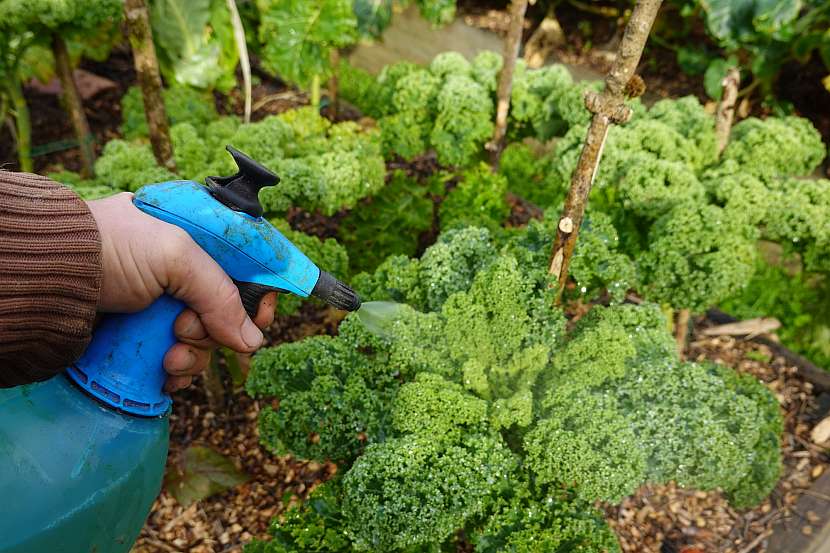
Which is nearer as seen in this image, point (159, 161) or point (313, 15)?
point (159, 161)

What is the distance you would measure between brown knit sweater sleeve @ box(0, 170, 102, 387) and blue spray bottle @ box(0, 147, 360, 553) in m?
0.18

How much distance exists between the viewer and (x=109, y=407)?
5.98 ft

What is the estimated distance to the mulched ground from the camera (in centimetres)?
342

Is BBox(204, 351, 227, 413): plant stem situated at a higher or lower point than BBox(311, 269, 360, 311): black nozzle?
lower

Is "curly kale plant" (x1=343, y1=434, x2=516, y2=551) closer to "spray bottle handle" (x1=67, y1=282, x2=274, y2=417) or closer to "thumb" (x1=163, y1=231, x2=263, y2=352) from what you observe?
"thumb" (x1=163, y1=231, x2=263, y2=352)

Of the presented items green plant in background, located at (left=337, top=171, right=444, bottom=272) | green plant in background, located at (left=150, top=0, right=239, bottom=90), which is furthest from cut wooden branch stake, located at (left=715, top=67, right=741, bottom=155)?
green plant in background, located at (left=150, top=0, right=239, bottom=90)

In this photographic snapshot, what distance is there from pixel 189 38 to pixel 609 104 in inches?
178

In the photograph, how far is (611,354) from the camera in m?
2.70

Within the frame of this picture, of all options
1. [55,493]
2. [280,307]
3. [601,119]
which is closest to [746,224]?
[601,119]

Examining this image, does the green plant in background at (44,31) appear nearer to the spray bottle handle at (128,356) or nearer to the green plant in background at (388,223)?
the green plant in background at (388,223)

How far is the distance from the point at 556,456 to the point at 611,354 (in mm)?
511

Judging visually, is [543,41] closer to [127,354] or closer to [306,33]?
[306,33]

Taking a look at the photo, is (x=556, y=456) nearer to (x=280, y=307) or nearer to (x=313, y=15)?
(x=280, y=307)

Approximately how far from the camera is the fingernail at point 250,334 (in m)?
1.91
